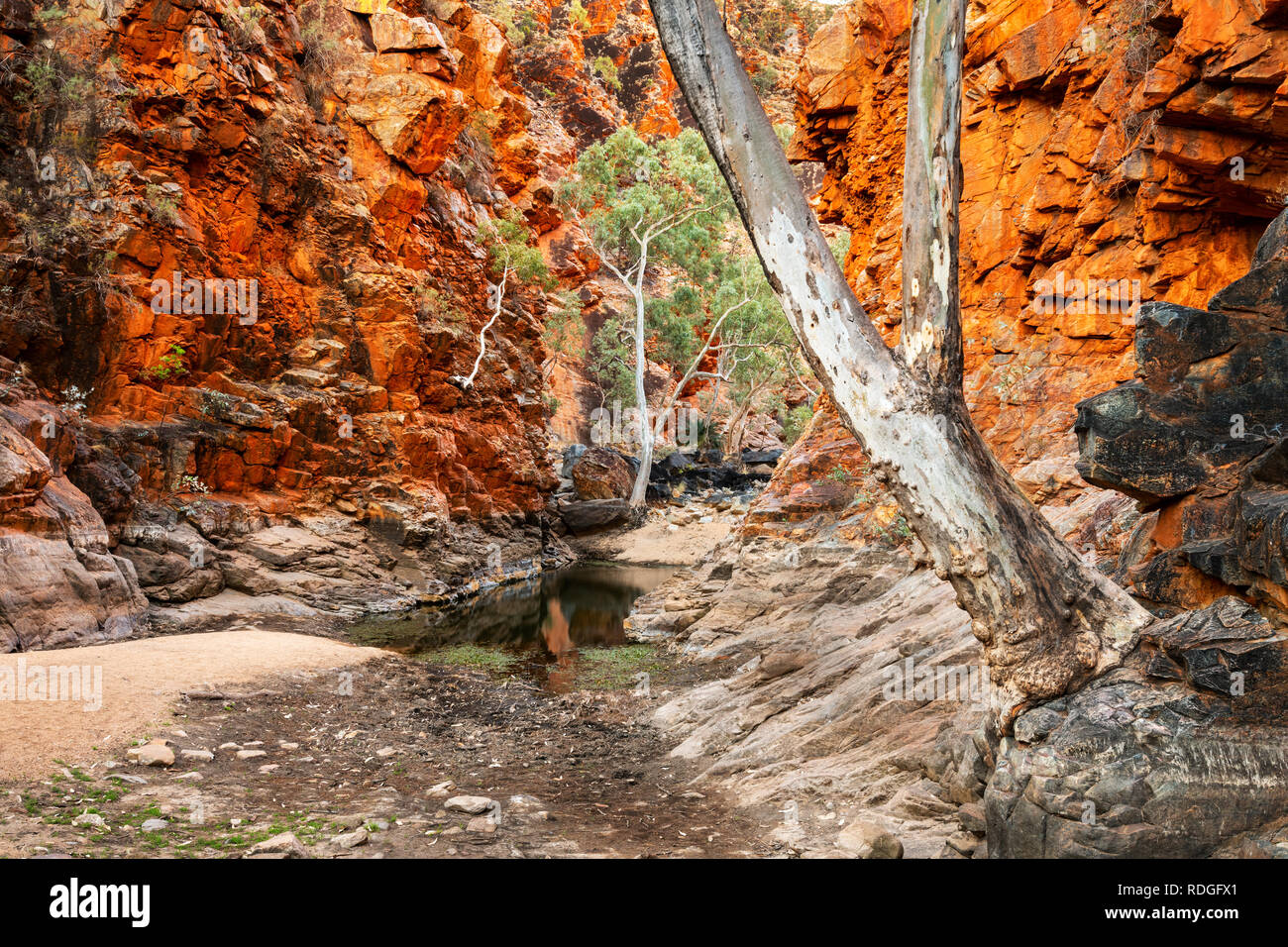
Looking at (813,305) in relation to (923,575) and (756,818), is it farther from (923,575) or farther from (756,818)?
(923,575)

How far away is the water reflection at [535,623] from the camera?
12.9 m

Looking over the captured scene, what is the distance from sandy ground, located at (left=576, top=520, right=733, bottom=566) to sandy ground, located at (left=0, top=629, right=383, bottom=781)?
1464 centimetres

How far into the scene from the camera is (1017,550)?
4074mm

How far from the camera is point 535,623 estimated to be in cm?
1594

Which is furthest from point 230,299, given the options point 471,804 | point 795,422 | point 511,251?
point 795,422

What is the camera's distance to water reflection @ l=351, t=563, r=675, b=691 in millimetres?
12891

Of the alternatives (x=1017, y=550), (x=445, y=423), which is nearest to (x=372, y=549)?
(x=445, y=423)

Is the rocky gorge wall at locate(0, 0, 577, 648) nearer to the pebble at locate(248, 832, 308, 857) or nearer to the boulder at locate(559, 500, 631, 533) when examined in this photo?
the boulder at locate(559, 500, 631, 533)

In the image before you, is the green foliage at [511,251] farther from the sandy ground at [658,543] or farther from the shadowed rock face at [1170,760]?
the shadowed rock face at [1170,760]

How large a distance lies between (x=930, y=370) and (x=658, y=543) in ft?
75.6

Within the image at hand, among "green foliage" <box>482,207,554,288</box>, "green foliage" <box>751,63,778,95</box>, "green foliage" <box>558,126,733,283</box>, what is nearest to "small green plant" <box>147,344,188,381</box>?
"green foliage" <box>482,207,554,288</box>

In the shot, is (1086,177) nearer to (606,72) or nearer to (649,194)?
(649,194)

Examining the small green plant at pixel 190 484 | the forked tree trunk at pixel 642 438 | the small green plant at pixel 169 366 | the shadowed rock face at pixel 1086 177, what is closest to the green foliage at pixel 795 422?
the forked tree trunk at pixel 642 438
